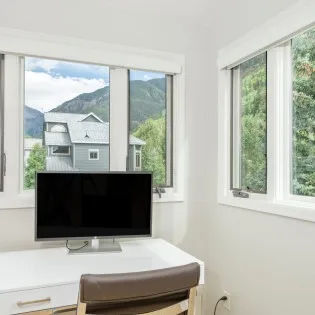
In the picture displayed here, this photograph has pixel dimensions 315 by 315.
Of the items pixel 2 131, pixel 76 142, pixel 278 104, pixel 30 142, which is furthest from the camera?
pixel 76 142

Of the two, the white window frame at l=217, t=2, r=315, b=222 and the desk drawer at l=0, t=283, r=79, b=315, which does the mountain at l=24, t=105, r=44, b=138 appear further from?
the white window frame at l=217, t=2, r=315, b=222

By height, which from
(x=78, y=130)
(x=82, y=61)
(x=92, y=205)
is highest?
(x=82, y=61)

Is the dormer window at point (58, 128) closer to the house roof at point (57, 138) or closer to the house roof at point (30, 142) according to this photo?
the house roof at point (57, 138)

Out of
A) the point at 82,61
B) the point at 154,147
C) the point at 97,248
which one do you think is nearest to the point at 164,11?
the point at 82,61

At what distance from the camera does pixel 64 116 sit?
2137 millimetres

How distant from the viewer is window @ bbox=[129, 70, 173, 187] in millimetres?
2287

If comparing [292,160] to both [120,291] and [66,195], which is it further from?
[66,195]

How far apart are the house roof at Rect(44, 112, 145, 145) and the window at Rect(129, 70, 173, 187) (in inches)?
8.5

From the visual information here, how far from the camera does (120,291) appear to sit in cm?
112

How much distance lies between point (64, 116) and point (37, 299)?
1.20 m

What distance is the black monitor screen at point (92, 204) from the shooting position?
1823 mm

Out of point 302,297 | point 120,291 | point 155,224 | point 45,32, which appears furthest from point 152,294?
point 45,32

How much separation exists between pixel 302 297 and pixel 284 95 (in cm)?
110

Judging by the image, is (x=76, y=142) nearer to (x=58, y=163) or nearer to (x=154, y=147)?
(x=58, y=163)
